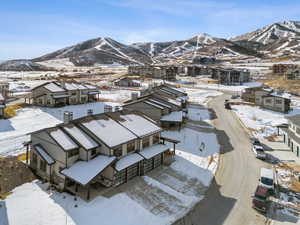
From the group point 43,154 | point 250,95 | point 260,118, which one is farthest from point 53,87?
point 250,95

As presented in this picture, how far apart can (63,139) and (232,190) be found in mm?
18063

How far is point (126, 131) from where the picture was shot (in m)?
26.4

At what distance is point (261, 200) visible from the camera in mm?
20000

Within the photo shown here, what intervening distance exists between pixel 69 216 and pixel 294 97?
8485cm

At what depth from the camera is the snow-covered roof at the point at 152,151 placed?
1017 inches

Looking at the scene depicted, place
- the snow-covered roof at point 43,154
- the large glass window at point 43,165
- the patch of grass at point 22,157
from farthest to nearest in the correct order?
the patch of grass at point 22,157 < the large glass window at point 43,165 < the snow-covered roof at point 43,154

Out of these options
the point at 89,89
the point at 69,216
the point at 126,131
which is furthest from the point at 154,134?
the point at 89,89

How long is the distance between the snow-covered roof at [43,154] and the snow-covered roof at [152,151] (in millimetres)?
9469

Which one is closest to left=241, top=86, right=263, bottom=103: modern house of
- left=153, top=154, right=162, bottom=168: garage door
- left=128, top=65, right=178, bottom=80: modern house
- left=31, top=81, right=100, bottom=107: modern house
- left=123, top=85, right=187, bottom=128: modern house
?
left=123, top=85, right=187, bottom=128: modern house

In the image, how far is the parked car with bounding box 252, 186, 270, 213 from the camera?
19.9 meters

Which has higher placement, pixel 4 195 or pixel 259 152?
pixel 259 152

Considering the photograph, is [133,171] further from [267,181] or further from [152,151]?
[267,181]

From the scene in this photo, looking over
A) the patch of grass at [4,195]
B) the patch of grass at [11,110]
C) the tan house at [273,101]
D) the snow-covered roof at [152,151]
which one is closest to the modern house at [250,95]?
the tan house at [273,101]

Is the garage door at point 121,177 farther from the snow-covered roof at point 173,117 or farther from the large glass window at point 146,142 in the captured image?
the snow-covered roof at point 173,117
